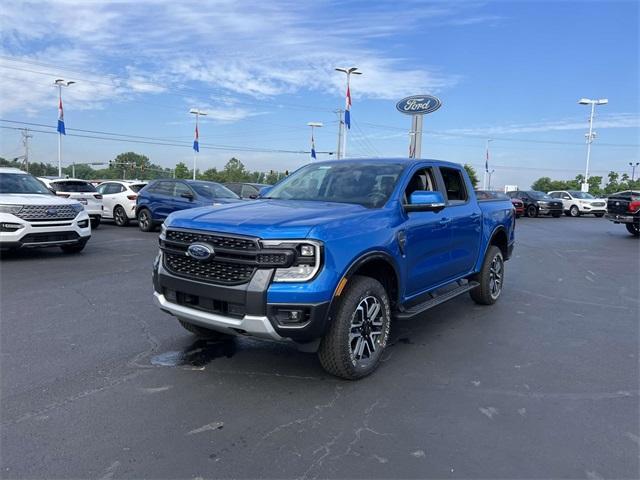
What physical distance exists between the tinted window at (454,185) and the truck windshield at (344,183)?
932 mm

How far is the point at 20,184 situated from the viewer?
405 inches

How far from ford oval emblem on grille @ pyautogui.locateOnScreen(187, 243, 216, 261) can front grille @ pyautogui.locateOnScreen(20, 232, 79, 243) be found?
→ 22.4 feet

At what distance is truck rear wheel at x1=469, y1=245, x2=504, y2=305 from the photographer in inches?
253

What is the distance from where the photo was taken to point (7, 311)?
5.79 meters

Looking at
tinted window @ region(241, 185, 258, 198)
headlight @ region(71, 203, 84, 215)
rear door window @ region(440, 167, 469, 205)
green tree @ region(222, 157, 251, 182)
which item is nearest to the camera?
rear door window @ region(440, 167, 469, 205)

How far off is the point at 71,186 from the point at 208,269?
14828 mm

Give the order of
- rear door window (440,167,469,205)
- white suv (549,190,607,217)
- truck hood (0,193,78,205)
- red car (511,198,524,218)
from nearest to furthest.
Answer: rear door window (440,167,469,205) < truck hood (0,193,78,205) < red car (511,198,524,218) < white suv (549,190,607,217)

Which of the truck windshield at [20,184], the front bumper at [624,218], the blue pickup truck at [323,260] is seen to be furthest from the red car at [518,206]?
the blue pickup truck at [323,260]

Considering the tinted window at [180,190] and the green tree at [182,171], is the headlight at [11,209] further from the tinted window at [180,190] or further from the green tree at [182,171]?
the green tree at [182,171]

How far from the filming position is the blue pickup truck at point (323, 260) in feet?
11.5

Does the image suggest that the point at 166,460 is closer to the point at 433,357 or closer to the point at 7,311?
the point at 433,357

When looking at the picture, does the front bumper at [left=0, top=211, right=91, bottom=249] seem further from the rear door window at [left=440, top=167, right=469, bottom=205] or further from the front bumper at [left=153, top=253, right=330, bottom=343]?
the rear door window at [left=440, top=167, right=469, bottom=205]

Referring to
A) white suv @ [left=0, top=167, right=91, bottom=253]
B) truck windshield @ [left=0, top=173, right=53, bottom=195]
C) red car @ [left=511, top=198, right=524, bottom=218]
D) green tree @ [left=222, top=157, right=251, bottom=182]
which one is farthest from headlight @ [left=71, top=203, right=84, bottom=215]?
green tree @ [left=222, top=157, right=251, bottom=182]

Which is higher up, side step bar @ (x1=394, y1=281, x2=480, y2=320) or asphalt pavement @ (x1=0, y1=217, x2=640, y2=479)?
side step bar @ (x1=394, y1=281, x2=480, y2=320)
